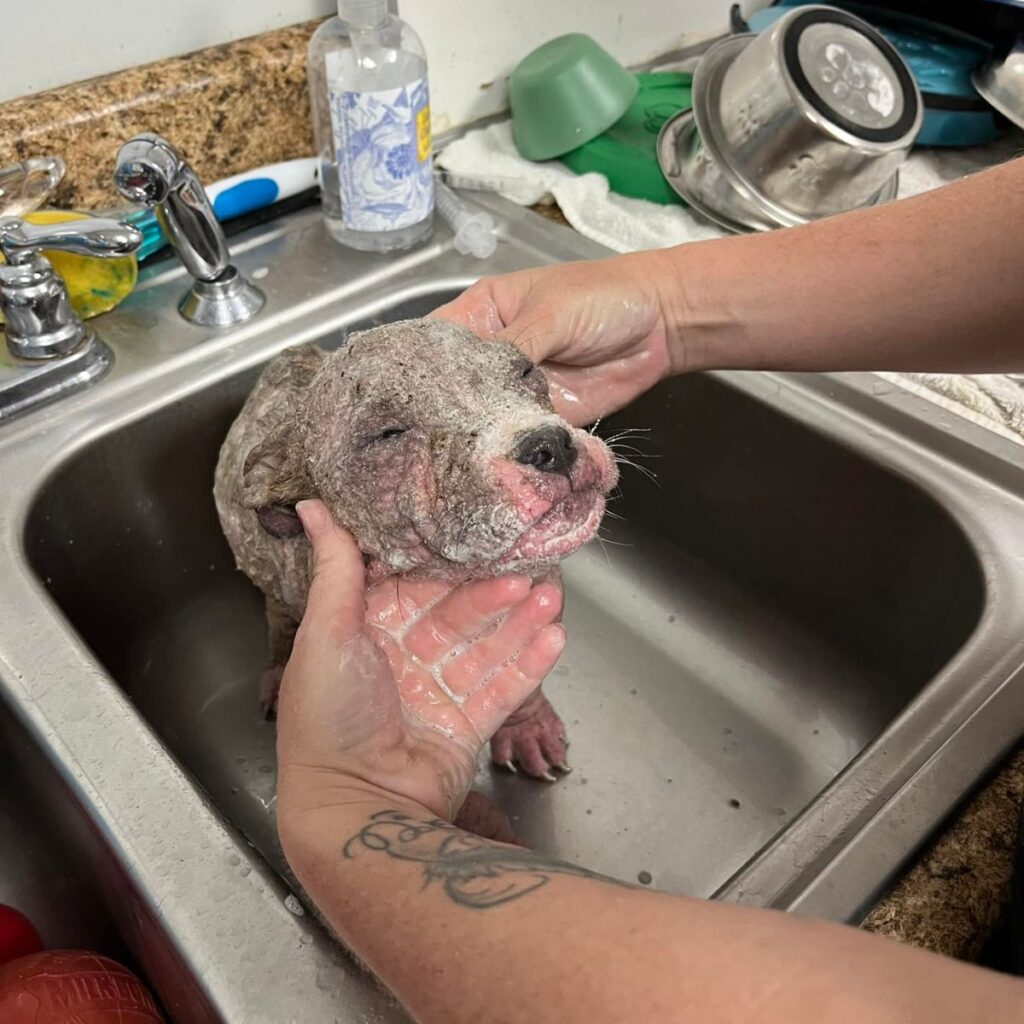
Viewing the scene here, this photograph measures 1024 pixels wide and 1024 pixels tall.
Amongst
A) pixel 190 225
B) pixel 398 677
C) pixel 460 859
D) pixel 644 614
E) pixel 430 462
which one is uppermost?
pixel 190 225

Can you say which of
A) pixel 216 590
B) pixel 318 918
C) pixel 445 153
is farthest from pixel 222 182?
pixel 318 918

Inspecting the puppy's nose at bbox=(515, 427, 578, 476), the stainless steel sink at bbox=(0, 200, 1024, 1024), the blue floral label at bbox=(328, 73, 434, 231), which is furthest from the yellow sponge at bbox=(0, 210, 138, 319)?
the puppy's nose at bbox=(515, 427, 578, 476)

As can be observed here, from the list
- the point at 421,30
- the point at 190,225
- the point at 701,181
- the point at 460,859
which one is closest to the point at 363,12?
the point at 421,30

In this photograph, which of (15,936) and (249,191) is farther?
(249,191)

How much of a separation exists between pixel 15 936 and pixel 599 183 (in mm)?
1500

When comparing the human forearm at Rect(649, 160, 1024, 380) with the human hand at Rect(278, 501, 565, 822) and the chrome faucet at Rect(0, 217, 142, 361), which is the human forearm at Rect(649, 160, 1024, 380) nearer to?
the human hand at Rect(278, 501, 565, 822)

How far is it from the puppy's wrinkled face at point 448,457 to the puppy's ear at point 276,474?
3 centimetres

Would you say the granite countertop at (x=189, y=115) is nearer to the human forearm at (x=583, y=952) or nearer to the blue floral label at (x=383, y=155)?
the blue floral label at (x=383, y=155)

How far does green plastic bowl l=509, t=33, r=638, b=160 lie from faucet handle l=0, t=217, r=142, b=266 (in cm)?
89

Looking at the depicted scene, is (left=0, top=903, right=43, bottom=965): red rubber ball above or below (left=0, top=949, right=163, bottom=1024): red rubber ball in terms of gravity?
below

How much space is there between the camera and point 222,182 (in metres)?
1.47

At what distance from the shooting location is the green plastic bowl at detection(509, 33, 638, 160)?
167 cm

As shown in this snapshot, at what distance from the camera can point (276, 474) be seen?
1.08 meters

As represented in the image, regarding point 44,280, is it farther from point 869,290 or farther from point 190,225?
point 869,290
